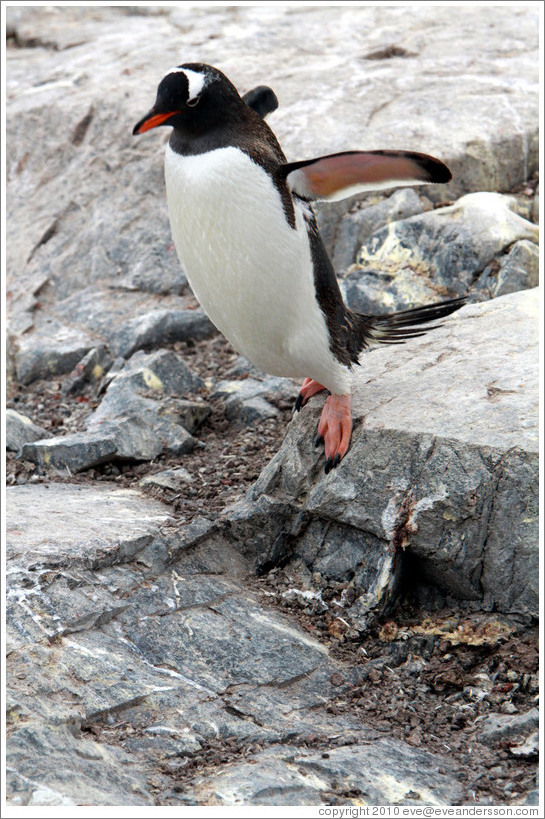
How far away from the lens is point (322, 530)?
9.61 feet

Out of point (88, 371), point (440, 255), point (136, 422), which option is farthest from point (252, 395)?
point (440, 255)

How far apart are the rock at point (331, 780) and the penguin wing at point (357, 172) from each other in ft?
5.34

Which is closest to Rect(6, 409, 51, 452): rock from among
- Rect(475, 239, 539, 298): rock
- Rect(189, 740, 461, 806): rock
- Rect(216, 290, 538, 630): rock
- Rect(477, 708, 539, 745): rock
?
Rect(216, 290, 538, 630): rock

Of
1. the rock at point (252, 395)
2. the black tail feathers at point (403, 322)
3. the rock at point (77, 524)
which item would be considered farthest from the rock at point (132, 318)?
the black tail feathers at point (403, 322)

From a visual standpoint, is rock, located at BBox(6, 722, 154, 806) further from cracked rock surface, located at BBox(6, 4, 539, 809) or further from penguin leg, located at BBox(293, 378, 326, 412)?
penguin leg, located at BBox(293, 378, 326, 412)

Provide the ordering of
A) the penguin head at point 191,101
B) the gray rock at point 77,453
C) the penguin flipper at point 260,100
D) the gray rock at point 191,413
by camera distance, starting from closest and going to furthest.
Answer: the penguin head at point 191,101
the penguin flipper at point 260,100
the gray rock at point 77,453
the gray rock at point 191,413

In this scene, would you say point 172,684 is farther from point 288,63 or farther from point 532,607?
point 288,63

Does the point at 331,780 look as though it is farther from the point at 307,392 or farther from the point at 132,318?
the point at 132,318

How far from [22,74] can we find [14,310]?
2.40 m

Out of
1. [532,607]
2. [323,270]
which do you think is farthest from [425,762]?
[323,270]

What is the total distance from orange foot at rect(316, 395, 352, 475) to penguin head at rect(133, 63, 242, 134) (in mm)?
997

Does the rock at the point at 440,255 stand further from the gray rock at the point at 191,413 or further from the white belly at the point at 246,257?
the white belly at the point at 246,257

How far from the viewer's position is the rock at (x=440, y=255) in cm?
418

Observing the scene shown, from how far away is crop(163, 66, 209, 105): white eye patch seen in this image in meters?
2.53
